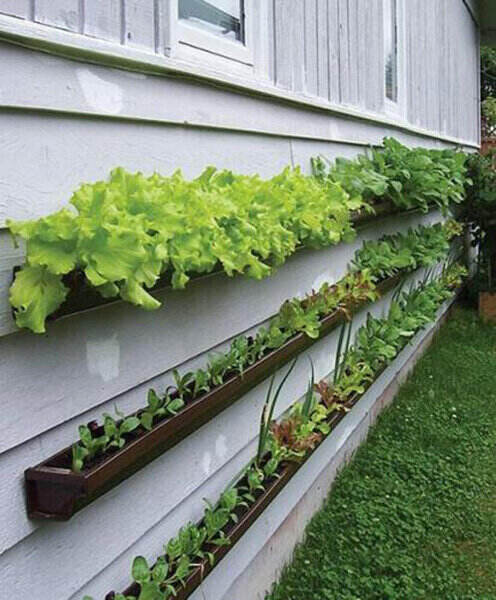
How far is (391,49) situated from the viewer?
514 cm

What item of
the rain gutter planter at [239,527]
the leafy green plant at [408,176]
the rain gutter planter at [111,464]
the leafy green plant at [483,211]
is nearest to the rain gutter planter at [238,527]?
the rain gutter planter at [239,527]

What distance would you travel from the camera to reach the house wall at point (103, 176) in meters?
1.50

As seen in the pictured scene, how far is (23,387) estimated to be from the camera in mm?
1507

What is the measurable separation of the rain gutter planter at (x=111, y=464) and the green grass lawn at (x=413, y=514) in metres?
0.97

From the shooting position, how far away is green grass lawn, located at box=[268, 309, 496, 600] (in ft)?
9.40

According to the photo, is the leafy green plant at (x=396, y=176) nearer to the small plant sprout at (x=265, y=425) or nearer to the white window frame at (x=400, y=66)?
the white window frame at (x=400, y=66)

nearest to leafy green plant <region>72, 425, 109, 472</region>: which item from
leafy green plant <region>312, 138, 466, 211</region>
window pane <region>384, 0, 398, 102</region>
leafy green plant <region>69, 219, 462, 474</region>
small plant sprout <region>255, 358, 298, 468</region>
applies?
leafy green plant <region>69, 219, 462, 474</region>

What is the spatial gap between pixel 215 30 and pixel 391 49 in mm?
2948

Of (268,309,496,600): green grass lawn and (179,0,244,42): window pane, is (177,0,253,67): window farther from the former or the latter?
(268,309,496,600): green grass lawn

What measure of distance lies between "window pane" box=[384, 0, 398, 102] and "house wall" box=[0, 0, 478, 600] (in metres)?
1.85

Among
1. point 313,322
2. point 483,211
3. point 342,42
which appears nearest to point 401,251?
point 342,42

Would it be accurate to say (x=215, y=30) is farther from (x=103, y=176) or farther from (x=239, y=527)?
(x=239, y=527)

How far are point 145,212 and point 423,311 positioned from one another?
3447 mm

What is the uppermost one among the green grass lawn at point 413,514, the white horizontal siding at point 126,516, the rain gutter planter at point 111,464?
the rain gutter planter at point 111,464
